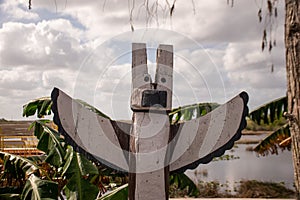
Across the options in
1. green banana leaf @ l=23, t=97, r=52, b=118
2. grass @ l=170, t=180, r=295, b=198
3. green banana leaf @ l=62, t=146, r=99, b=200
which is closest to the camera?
green banana leaf @ l=62, t=146, r=99, b=200

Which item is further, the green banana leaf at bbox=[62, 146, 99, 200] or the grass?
the grass

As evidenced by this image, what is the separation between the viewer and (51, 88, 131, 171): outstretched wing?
6.36 feet

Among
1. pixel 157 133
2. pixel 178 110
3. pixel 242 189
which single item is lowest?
pixel 242 189

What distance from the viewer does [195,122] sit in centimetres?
203

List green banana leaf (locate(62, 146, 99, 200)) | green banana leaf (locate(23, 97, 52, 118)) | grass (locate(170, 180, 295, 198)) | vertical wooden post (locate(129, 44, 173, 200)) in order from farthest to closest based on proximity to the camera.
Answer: grass (locate(170, 180, 295, 198)) < green banana leaf (locate(23, 97, 52, 118)) < green banana leaf (locate(62, 146, 99, 200)) < vertical wooden post (locate(129, 44, 173, 200))

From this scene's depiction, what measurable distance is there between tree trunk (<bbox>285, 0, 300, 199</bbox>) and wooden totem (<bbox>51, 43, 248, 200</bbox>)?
0.69 feet

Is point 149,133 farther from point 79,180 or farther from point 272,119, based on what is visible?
point 272,119

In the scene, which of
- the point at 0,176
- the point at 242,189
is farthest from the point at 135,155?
the point at 242,189

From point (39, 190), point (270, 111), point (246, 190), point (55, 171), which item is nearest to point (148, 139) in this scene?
point (39, 190)

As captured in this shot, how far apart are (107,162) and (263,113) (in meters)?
3.64

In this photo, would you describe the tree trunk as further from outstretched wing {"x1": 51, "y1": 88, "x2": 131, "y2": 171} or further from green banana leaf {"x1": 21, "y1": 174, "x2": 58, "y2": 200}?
green banana leaf {"x1": 21, "y1": 174, "x2": 58, "y2": 200}

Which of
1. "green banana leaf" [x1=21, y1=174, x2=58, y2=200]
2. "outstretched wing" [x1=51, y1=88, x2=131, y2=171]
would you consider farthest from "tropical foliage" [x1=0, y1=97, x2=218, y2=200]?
"outstretched wing" [x1=51, y1=88, x2=131, y2=171]

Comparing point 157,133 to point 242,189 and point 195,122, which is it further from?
point 242,189

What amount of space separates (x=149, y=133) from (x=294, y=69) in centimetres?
68
